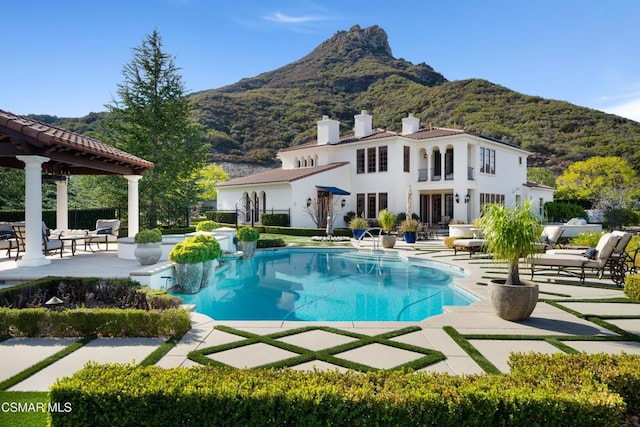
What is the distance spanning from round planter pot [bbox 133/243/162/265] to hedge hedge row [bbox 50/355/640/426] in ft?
23.5

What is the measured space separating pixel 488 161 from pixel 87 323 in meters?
27.4

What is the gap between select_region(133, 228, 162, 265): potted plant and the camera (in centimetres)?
985

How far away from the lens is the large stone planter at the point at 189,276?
376 inches

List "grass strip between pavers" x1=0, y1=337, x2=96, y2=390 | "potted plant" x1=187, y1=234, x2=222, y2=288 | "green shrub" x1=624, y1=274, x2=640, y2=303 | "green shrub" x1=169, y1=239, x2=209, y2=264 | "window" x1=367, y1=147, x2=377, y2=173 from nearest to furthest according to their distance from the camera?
1. "grass strip between pavers" x1=0, y1=337, x2=96, y2=390
2. "green shrub" x1=624, y1=274, x2=640, y2=303
3. "green shrub" x1=169, y1=239, x2=209, y2=264
4. "potted plant" x1=187, y1=234, x2=222, y2=288
5. "window" x1=367, y1=147, x2=377, y2=173

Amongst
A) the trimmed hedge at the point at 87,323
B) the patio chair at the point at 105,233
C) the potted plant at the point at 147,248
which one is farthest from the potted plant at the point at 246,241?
the trimmed hedge at the point at 87,323

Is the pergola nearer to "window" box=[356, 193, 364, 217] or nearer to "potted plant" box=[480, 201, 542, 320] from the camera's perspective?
"potted plant" box=[480, 201, 542, 320]

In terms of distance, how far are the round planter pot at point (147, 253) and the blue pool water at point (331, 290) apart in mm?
1387

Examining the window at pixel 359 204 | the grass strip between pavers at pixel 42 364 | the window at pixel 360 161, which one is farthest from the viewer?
the window at pixel 359 204

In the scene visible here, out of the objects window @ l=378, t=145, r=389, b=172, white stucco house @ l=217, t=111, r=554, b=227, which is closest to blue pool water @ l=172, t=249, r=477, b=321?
white stucco house @ l=217, t=111, r=554, b=227

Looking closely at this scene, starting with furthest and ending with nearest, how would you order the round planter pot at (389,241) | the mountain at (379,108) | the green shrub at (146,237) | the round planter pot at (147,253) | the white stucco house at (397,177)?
the mountain at (379,108) < the white stucco house at (397,177) < the round planter pot at (389,241) < the green shrub at (146,237) < the round planter pot at (147,253)

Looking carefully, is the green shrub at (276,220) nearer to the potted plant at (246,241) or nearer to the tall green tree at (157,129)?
the tall green tree at (157,129)

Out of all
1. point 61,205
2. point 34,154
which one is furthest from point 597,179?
point 34,154

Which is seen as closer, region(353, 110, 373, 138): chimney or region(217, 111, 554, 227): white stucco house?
region(217, 111, 554, 227): white stucco house

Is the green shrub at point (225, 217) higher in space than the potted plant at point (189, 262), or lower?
→ higher
